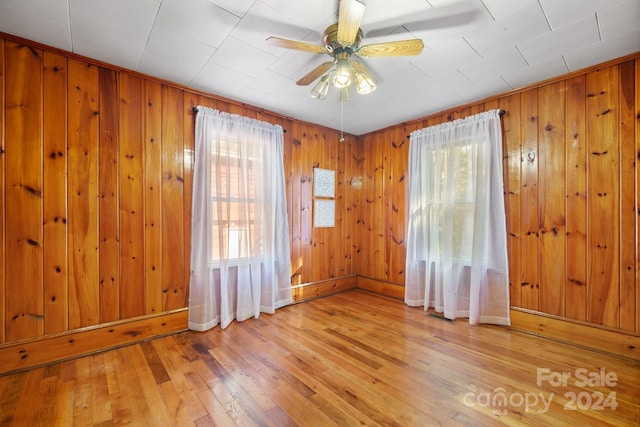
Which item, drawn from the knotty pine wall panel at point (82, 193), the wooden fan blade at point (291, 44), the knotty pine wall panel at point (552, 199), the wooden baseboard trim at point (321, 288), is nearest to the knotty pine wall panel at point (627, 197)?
the knotty pine wall panel at point (552, 199)

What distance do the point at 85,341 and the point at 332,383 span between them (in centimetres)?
201

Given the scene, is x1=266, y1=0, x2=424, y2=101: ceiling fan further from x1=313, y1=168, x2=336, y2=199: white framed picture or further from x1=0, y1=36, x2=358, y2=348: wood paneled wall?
x1=313, y1=168, x2=336, y2=199: white framed picture

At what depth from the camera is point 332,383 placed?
6.14 ft

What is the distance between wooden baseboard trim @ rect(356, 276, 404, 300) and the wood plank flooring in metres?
1.08

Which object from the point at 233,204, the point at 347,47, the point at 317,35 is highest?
the point at 317,35

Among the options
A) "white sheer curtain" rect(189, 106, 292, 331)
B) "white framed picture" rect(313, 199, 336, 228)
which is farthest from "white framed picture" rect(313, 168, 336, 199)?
"white sheer curtain" rect(189, 106, 292, 331)

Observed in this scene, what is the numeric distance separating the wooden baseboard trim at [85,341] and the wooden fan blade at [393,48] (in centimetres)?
275

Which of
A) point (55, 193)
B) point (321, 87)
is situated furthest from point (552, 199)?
point (55, 193)

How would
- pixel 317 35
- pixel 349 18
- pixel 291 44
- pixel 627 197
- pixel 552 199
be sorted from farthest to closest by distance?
pixel 552 199, pixel 627 197, pixel 317 35, pixel 291 44, pixel 349 18

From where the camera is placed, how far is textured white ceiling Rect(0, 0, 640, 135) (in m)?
1.65

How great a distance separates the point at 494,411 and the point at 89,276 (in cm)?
306

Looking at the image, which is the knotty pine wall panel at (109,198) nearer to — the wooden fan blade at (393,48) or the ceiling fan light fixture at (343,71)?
the ceiling fan light fixture at (343,71)

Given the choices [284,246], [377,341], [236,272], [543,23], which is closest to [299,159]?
[284,246]

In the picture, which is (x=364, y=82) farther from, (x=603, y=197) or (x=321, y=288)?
(x=321, y=288)
